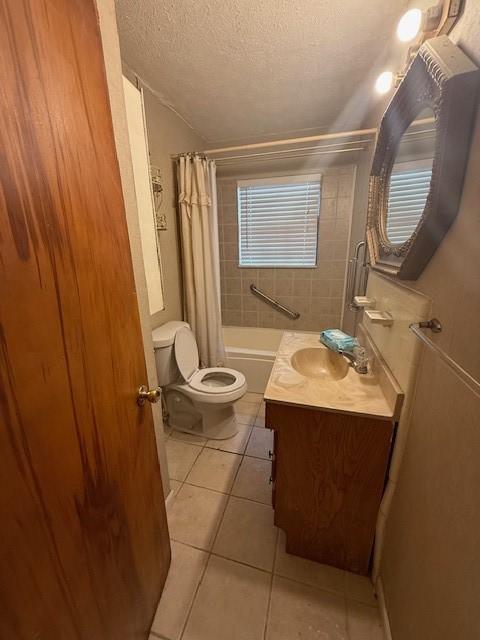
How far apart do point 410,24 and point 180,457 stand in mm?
2335

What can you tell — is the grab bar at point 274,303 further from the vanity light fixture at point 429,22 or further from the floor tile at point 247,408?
the vanity light fixture at point 429,22

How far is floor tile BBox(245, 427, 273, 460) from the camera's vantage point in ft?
5.64

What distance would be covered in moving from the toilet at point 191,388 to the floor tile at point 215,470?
157 millimetres

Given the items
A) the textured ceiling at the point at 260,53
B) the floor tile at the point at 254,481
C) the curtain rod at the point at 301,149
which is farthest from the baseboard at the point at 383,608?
the textured ceiling at the point at 260,53

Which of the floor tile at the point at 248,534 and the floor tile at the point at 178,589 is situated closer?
the floor tile at the point at 178,589

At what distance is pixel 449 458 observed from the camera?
0.59 m

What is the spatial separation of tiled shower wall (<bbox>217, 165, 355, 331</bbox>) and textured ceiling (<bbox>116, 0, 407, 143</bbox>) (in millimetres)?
637

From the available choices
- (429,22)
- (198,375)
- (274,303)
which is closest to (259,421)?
(198,375)

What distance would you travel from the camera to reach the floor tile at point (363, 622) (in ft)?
2.97

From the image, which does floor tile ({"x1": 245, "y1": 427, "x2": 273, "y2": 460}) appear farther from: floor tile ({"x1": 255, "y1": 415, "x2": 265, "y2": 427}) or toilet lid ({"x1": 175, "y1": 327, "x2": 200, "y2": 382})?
toilet lid ({"x1": 175, "y1": 327, "x2": 200, "y2": 382})

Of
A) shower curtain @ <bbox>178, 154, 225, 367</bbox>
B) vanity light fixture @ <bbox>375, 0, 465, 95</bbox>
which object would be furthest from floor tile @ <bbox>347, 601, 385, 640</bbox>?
vanity light fixture @ <bbox>375, 0, 465, 95</bbox>

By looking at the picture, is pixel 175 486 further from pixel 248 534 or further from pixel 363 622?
pixel 363 622

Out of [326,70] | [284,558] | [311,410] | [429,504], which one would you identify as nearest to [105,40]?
[326,70]

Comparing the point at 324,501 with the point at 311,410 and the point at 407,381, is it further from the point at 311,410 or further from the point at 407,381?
the point at 407,381
